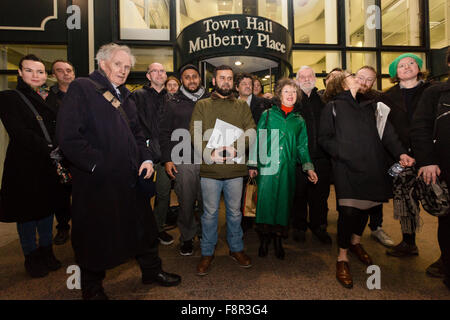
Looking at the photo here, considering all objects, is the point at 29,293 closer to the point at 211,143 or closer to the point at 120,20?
the point at 211,143

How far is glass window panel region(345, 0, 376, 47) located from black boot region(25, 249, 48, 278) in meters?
8.45

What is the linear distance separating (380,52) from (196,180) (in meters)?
7.43

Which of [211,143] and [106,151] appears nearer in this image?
[106,151]

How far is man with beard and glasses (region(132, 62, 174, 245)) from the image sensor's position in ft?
8.91

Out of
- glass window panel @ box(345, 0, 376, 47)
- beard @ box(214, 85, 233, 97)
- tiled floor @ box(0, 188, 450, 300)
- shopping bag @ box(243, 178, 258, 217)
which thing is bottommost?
tiled floor @ box(0, 188, 450, 300)

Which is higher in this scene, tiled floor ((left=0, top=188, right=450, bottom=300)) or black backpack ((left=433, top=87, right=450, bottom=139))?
black backpack ((left=433, top=87, right=450, bottom=139))

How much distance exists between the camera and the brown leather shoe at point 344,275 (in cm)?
201

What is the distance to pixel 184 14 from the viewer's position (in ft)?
22.5

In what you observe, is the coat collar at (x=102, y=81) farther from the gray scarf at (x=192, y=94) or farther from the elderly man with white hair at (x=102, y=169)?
the gray scarf at (x=192, y=94)

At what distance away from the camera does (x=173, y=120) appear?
9.00 ft

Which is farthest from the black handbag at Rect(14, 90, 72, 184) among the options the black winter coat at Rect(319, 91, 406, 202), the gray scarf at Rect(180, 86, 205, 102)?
the black winter coat at Rect(319, 91, 406, 202)

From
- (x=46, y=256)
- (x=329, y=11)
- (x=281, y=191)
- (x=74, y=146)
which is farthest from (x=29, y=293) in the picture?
(x=329, y=11)

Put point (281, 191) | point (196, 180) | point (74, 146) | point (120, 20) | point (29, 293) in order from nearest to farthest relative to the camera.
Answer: point (74, 146)
point (29, 293)
point (281, 191)
point (196, 180)
point (120, 20)

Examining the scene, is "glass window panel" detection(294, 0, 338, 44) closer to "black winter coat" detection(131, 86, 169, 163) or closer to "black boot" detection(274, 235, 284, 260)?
"black winter coat" detection(131, 86, 169, 163)
